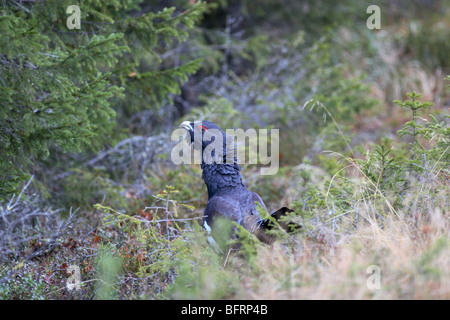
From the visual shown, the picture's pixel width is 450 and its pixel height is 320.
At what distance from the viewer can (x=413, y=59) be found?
12.2 metres

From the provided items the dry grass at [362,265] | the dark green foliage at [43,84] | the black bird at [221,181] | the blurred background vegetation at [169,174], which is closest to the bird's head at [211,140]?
the black bird at [221,181]

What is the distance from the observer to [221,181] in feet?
16.6

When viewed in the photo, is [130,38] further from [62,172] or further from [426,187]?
[426,187]

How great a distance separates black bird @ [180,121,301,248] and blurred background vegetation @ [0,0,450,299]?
15.6 inches

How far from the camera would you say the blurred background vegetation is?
3.67 meters

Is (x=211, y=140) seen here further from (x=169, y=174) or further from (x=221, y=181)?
(x=169, y=174)

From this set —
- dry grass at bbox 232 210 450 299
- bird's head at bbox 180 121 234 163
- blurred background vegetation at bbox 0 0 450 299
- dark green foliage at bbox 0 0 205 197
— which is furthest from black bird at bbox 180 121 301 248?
dark green foliage at bbox 0 0 205 197

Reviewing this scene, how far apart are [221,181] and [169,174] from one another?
1.81 meters

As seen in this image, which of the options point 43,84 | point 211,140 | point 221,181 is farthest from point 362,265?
point 43,84

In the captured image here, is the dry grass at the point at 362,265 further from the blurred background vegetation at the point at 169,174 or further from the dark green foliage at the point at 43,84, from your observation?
the dark green foliage at the point at 43,84

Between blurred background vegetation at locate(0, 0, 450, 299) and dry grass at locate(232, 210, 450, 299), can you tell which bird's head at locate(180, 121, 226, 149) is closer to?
blurred background vegetation at locate(0, 0, 450, 299)

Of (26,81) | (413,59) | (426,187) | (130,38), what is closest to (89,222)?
(26,81)

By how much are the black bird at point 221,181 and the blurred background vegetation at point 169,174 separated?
40cm

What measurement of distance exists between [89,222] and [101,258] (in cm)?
164
